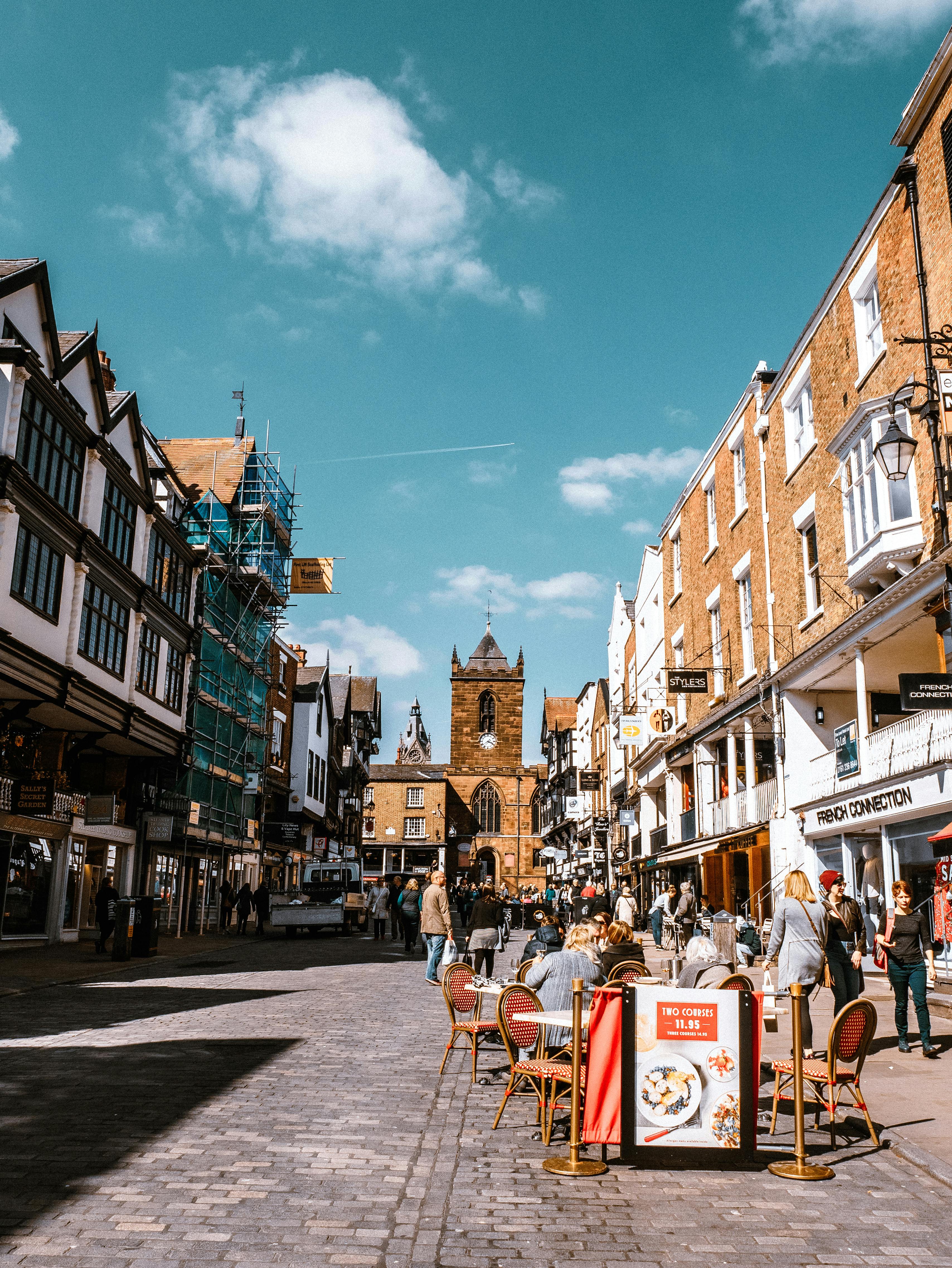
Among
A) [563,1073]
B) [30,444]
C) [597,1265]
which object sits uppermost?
[30,444]

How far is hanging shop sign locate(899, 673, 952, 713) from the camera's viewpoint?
1299 cm

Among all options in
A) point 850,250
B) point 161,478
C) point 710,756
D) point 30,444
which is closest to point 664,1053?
point 850,250

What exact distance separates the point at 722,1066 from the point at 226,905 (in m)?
31.5

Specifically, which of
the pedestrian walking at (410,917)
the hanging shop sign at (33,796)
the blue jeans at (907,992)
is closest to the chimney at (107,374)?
the hanging shop sign at (33,796)

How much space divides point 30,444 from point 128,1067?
1463 centimetres

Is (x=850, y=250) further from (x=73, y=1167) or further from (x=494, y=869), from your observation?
(x=494, y=869)

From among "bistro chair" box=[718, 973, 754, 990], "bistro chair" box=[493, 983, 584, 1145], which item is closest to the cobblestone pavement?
"bistro chair" box=[493, 983, 584, 1145]

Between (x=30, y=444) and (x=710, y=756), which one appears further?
(x=710, y=756)

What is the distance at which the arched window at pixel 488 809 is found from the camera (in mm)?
97562

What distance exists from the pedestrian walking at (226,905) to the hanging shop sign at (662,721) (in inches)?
591

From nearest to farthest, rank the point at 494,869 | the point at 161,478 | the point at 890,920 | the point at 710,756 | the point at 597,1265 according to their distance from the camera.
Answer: the point at 597,1265, the point at 890,920, the point at 710,756, the point at 161,478, the point at 494,869

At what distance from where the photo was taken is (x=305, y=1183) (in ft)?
19.6

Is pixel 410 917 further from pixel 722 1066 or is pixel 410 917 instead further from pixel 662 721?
pixel 722 1066

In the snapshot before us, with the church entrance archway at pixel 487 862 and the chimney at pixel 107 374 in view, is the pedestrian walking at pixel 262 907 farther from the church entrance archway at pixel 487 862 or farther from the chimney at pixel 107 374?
the church entrance archway at pixel 487 862
